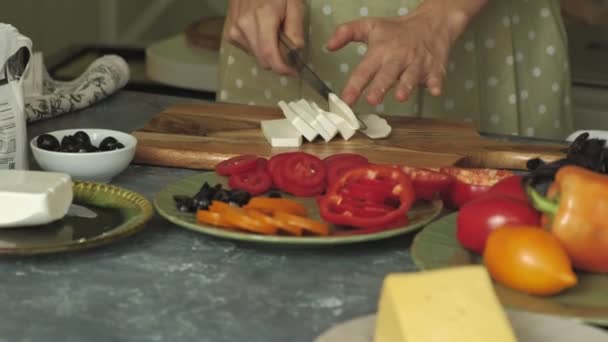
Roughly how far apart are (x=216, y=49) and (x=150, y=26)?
117 centimetres

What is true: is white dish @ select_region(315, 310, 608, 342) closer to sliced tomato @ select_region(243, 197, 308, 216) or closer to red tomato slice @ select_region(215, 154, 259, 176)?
sliced tomato @ select_region(243, 197, 308, 216)

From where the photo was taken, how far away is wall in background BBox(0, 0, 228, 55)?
11.3 feet

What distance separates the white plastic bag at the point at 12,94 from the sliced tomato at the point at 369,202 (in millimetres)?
380

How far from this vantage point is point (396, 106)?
2.01 meters

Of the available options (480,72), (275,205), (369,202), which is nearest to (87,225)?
(275,205)

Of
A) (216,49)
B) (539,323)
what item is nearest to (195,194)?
(539,323)

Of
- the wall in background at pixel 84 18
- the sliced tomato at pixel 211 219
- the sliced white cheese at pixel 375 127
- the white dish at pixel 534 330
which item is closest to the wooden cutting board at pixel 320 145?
the sliced white cheese at pixel 375 127

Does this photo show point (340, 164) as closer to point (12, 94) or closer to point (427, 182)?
point (427, 182)

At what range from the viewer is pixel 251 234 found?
119 centimetres

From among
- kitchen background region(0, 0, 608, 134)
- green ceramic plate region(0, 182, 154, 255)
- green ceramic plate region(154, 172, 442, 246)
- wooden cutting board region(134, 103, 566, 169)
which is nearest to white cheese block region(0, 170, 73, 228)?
green ceramic plate region(0, 182, 154, 255)

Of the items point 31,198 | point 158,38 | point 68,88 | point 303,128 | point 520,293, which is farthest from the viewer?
point 158,38

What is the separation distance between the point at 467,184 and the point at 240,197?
0.26 metres

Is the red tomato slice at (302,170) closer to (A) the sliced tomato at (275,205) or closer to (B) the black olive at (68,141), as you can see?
(A) the sliced tomato at (275,205)

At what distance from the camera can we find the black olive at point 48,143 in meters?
1.46
